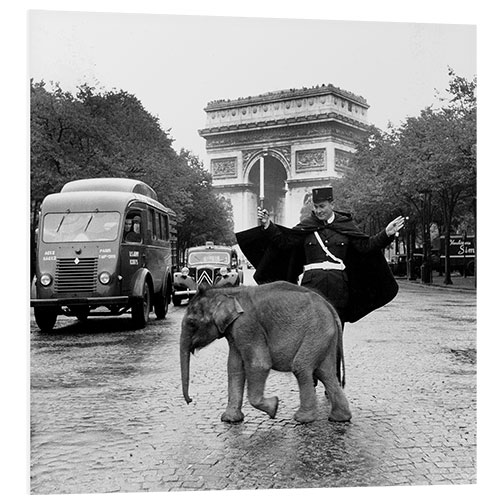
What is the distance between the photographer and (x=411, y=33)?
7.68 meters

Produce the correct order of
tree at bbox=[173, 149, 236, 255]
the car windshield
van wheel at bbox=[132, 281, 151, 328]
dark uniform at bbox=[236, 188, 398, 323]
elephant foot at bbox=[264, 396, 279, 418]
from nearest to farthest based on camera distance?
elephant foot at bbox=[264, 396, 279, 418]
dark uniform at bbox=[236, 188, 398, 323]
tree at bbox=[173, 149, 236, 255]
van wheel at bbox=[132, 281, 151, 328]
the car windshield

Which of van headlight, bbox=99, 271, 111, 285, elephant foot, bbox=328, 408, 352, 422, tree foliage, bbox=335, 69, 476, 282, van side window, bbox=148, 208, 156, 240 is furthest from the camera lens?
van side window, bbox=148, 208, 156, 240

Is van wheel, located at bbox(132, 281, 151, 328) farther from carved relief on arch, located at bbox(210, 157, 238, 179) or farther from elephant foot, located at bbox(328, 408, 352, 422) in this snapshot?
elephant foot, located at bbox(328, 408, 352, 422)

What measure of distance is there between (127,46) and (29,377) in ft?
9.39

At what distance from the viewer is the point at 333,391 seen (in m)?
6.46

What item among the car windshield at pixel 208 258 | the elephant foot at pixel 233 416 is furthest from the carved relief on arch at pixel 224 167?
the car windshield at pixel 208 258

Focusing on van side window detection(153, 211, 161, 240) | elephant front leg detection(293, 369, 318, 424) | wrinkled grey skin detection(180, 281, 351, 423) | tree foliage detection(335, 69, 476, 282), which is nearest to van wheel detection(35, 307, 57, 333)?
van side window detection(153, 211, 161, 240)

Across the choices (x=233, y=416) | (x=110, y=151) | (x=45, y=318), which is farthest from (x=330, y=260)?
(x=45, y=318)

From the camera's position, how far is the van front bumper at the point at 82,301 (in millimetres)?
11145

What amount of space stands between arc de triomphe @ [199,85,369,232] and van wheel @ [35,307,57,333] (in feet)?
11.1

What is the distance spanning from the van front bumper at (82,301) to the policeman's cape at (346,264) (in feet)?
15.7

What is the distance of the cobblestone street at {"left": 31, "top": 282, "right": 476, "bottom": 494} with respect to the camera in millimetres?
5727

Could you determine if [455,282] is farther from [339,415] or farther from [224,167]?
[339,415]
